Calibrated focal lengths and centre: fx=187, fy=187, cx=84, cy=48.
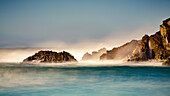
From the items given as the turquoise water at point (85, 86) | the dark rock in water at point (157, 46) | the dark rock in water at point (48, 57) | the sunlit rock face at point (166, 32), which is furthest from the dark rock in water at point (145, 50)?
the turquoise water at point (85, 86)

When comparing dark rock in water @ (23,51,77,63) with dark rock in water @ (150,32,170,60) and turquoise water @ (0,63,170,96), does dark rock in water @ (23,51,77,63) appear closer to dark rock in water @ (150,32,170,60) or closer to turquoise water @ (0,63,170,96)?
dark rock in water @ (150,32,170,60)

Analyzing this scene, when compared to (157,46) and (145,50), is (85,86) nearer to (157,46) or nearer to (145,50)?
(157,46)

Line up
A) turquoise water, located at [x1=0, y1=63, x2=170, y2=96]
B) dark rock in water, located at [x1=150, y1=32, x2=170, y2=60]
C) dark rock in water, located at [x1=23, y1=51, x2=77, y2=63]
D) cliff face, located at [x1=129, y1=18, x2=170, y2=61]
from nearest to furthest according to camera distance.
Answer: turquoise water, located at [x1=0, y1=63, x2=170, y2=96] < cliff face, located at [x1=129, y1=18, x2=170, y2=61] < dark rock in water, located at [x1=150, y1=32, x2=170, y2=60] < dark rock in water, located at [x1=23, y1=51, x2=77, y2=63]

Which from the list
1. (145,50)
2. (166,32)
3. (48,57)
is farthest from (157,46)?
(48,57)

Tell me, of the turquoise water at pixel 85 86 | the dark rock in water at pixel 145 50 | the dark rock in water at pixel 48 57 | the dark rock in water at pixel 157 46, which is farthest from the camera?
the dark rock in water at pixel 48 57

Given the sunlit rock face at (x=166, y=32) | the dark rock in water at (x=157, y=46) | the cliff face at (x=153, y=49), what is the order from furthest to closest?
the dark rock in water at (x=157, y=46)
the cliff face at (x=153, y=49)
the sunlit rock face at (x=166, y=32)

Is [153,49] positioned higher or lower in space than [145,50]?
higher

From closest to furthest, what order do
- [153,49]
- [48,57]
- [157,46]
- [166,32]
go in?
1. [166,32]
2. [157,46]
3. [153,49]
4. [48,57]

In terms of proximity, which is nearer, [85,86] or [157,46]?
[85,86]

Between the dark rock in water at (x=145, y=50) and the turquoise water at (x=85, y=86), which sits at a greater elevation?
the dark rock in water at (x=145, y=50)

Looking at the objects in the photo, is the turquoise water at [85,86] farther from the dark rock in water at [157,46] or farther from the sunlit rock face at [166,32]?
the dark rock in water at [157,46]

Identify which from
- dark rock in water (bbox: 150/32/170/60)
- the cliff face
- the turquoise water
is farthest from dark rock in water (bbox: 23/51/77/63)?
the turquoise water

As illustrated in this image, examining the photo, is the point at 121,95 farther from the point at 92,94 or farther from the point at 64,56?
the point at 64,56

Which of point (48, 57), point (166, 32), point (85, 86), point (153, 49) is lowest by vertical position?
point (85, 86)
